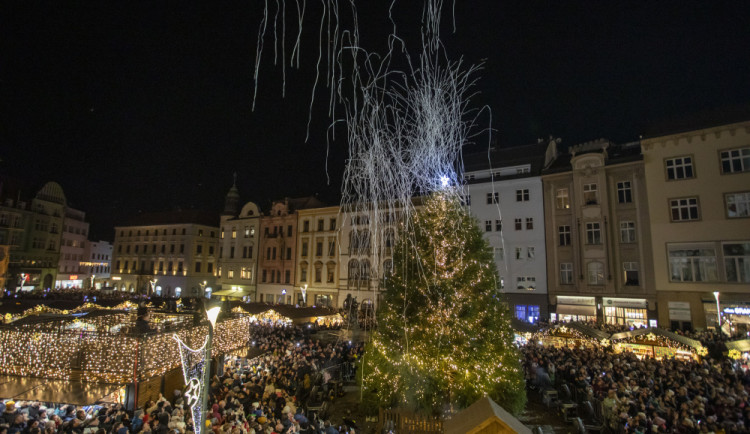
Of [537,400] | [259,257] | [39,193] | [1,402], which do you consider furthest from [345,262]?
[39,193]

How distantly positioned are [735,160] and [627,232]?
7.09 meters

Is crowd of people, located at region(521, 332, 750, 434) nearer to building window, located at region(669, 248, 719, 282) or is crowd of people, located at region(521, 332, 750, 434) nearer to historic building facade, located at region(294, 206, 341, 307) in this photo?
building window, located at region(669, 248, 719, 282)

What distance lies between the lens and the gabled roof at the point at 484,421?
195 inches

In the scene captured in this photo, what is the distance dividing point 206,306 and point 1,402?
896 centimetres

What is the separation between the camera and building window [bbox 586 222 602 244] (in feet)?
90.6

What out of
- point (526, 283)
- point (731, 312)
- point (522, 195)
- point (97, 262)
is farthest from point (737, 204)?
point (97, 262)

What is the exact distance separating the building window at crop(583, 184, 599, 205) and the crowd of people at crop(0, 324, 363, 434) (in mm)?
19986

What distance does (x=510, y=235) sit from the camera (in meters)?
31.3

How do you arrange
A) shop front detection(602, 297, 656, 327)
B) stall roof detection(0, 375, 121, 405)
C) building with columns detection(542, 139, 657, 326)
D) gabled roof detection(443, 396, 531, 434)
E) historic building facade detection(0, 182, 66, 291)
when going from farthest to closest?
historic building facade detection(0, 182, 66, 291) → building with columns detection(542, 139, 657, 326) → shop front detection(602, 297, 656, 327) → stall roof detection(0, 375, 121, 405) → gabled roof detection(443, 396, 531, 434)

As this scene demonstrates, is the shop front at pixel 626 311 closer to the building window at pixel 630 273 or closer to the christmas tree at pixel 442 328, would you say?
the building window at pixel 630 273

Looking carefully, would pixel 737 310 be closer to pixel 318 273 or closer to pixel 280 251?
pixel 318 273

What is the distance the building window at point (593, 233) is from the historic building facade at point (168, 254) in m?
44.9

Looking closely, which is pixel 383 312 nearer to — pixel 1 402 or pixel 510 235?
pixel 1 402

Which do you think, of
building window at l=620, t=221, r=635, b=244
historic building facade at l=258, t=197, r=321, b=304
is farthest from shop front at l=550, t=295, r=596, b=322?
historic building facade at l=258, t=197, r=321, b=304
